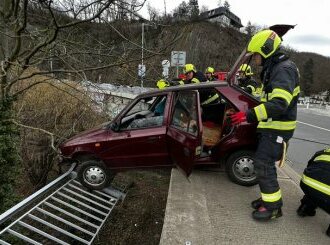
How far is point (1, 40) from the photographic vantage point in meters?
6.13

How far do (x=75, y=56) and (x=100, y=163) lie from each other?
1741 mm

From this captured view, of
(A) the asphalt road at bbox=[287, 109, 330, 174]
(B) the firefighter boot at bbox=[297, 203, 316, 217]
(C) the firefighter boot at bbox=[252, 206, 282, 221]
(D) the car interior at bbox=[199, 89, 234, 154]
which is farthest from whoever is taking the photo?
(A) the asphalt road at bbox=[287, 109, 330, 174]

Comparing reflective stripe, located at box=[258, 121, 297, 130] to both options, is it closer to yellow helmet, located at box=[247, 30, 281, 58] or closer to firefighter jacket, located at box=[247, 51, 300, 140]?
firefighter jacket, located at box=[247, 51, 300, 140]

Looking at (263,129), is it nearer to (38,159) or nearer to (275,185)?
(275,185)

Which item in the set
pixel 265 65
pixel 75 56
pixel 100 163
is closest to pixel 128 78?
pixel 75 56

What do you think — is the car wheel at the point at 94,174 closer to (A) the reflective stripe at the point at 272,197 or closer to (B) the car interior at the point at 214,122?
(B) the car interior at the point at 214,122

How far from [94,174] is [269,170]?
9.59ft

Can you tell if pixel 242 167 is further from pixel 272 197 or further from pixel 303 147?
pixel 303 147

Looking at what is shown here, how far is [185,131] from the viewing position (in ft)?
16.5

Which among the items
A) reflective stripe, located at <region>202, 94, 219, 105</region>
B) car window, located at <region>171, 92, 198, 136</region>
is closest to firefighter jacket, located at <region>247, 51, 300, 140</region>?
car window, located at <region>171, 92, 198, 136</region>

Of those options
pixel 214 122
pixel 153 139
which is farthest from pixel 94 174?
pixel 214 122

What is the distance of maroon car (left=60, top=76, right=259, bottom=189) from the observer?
5.08 meters

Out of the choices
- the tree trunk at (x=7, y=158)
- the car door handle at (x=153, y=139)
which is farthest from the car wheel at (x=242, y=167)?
the tree trunk at (x=7, y=158)

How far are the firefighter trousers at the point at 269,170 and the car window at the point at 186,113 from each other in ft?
3.59
